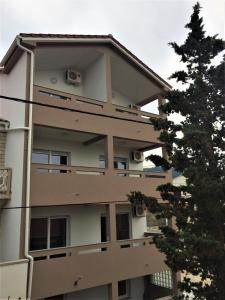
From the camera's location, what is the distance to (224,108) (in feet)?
23.1

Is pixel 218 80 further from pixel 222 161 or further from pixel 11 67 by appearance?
pixel 11 67

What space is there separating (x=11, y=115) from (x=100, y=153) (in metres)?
4.24

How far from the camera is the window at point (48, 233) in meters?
10.1

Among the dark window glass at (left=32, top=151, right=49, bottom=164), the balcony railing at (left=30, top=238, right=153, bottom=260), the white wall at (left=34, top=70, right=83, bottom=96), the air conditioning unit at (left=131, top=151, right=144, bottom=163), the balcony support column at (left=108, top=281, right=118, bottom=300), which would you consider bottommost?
the balcony support column at (left=108, top=281, right=118, bottom=300)

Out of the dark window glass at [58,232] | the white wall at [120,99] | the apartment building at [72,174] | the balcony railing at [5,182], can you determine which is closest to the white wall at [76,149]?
the apartment building at [72,174]

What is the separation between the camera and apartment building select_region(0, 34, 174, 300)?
29.1 ft

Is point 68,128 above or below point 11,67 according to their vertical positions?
below

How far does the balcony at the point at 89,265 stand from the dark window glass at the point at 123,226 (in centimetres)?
127

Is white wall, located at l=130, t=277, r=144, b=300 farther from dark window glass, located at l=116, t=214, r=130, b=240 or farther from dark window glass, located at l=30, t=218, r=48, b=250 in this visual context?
dark window glass, located at l=30, t=218, r=48, b=250

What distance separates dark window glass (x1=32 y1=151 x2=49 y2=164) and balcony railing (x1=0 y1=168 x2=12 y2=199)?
5.24 ft

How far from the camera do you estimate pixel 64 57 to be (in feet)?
38.5

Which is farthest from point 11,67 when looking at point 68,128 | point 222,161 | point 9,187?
point 222,161

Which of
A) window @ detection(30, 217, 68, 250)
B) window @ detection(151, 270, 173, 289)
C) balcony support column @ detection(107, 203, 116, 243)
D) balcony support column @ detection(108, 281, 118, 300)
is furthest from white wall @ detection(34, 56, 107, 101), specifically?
window @ detection(151, 270, 173, 289)

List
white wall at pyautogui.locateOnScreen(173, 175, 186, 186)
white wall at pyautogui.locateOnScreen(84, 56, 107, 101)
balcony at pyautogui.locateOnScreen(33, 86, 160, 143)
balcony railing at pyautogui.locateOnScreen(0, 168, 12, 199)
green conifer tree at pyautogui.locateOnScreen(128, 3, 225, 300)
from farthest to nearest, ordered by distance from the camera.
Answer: white wall at pyautogui.locateOnScreen(84, 56, 107, 101) < balcony at pyautogui.locateOnScreen(33, 86, 160, 143) < balcony railing at pyautogui.locateOnScreen(0, 168, 12, 199) < white wall at pyautogui.locateOnScreen(173, 175, 186, 186) < green conifer tree at pyautogui.locateOnScreen(128, 3, 225, 300)
